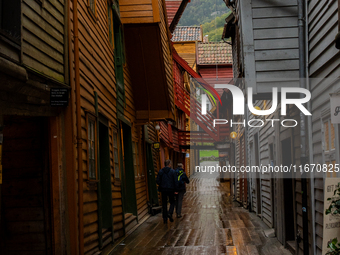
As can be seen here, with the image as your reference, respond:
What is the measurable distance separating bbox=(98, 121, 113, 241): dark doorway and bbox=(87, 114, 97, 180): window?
2.13 feet

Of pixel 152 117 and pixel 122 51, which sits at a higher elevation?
pixel 122 51

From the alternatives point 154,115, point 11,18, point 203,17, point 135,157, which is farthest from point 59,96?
point 203,17

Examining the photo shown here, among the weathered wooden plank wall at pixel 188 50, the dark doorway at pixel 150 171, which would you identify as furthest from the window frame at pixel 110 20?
the weathered wooden plank wall at pixel 188 50

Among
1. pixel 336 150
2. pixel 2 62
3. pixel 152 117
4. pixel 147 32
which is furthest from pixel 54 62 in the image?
pixel 152 117

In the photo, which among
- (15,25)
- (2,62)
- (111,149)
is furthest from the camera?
(111,149)

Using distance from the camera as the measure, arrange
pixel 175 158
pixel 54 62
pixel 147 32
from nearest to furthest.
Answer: pixel 54 62
pixel 147 32
pixel 175 158

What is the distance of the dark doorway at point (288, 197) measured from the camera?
815cm

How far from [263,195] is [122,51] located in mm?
4891

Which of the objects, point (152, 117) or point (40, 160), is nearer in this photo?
point (40, 160)

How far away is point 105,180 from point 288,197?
322 cm

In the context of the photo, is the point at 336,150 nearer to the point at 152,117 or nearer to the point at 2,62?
the point at 2,62

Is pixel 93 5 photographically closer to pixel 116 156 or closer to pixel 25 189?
pixel 116 156

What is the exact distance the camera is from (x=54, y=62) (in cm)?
607

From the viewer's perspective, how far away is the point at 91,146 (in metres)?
7.61
